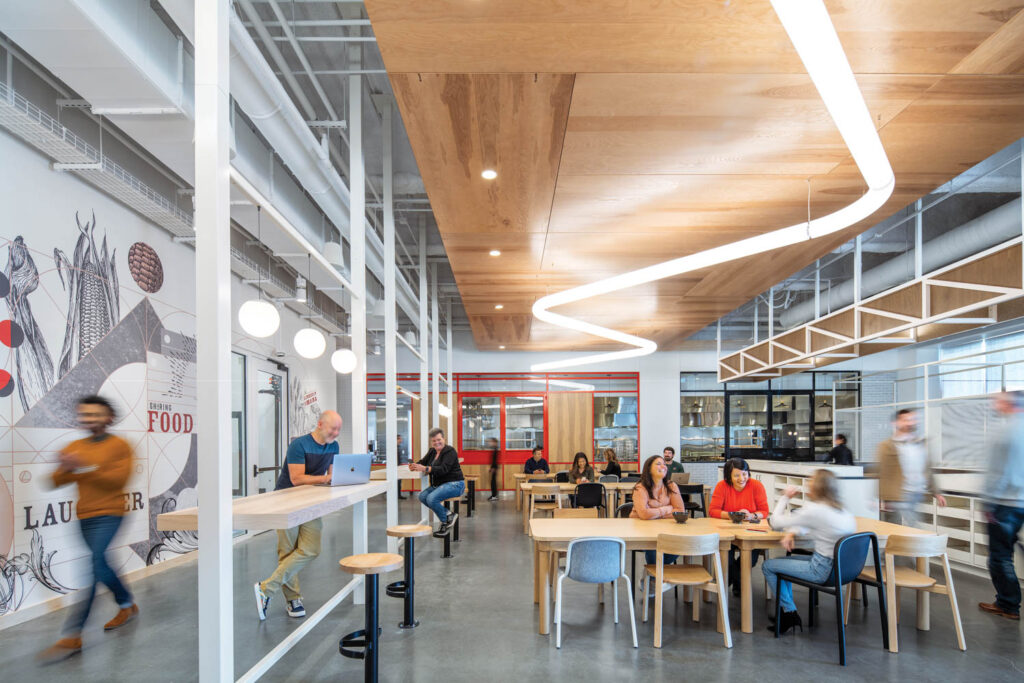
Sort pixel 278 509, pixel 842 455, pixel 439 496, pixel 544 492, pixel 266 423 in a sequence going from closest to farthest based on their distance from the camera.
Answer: pixel 278 509 → pixel 266 423 → pixel 439 496 → pixel 544 492 → pixel 842 455

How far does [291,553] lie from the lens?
5145 millimetres

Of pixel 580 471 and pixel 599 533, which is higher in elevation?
pixel 599 533

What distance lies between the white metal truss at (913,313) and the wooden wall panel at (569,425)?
6.06m

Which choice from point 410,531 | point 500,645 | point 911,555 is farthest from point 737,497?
point 410,531

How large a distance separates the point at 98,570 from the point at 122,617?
63 cm

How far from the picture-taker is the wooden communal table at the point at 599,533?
201 inches

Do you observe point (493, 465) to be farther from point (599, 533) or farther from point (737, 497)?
point (599, 533)

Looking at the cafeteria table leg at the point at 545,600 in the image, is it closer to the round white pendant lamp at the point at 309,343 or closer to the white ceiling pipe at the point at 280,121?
the round white pendant lamp at the point at 309,343

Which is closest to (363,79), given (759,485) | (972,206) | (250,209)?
(250,209)

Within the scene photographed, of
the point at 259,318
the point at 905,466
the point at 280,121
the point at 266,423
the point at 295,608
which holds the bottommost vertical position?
the point at 295,608

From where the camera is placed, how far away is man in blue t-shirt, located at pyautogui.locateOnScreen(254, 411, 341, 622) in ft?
16.8

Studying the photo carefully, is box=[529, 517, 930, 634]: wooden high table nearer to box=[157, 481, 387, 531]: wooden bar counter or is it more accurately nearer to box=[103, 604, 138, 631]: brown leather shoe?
box=[157, 481, 387, 531]: wooden bar counter

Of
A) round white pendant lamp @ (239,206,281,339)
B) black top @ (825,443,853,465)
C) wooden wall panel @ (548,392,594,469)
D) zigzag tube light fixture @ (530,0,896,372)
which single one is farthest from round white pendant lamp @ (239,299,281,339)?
wooden wall panel @ (548,392,594,469)

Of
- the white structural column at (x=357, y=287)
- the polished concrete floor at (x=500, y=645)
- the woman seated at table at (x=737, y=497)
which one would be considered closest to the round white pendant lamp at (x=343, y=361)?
the white structural column at (x=357, y=287)
